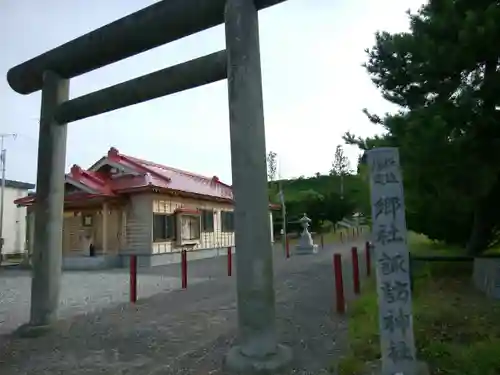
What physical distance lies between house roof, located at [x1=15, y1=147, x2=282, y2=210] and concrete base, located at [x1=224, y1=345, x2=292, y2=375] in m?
14.4

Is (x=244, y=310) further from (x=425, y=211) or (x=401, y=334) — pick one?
(x=425, y=211)

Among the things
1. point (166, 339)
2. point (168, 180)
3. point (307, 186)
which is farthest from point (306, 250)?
point (307, 186)

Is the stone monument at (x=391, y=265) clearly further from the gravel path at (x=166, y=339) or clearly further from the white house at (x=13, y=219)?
the white house at (x=13, y=219)

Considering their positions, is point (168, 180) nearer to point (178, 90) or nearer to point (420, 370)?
point (178, 90)

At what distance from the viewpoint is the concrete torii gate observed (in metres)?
4.55

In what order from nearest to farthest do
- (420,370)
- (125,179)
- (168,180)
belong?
(420,370)
(125,179)
(168,180)

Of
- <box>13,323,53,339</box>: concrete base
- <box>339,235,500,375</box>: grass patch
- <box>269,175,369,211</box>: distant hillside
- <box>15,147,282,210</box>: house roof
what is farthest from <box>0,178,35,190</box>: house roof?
<box>339,235,500,375</box>: grass patch

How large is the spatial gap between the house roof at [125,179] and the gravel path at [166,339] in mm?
10727

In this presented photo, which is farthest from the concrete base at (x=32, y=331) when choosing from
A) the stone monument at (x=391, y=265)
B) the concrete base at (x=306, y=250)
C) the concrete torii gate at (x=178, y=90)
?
the concrete base at (x=306, y=250)

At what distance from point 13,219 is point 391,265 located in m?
32.6

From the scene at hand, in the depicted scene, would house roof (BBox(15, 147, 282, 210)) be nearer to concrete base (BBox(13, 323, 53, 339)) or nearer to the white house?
the white house

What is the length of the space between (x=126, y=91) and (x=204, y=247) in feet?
57.0

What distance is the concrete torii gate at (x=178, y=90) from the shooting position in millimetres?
4547

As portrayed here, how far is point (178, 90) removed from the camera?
5.66 metres
